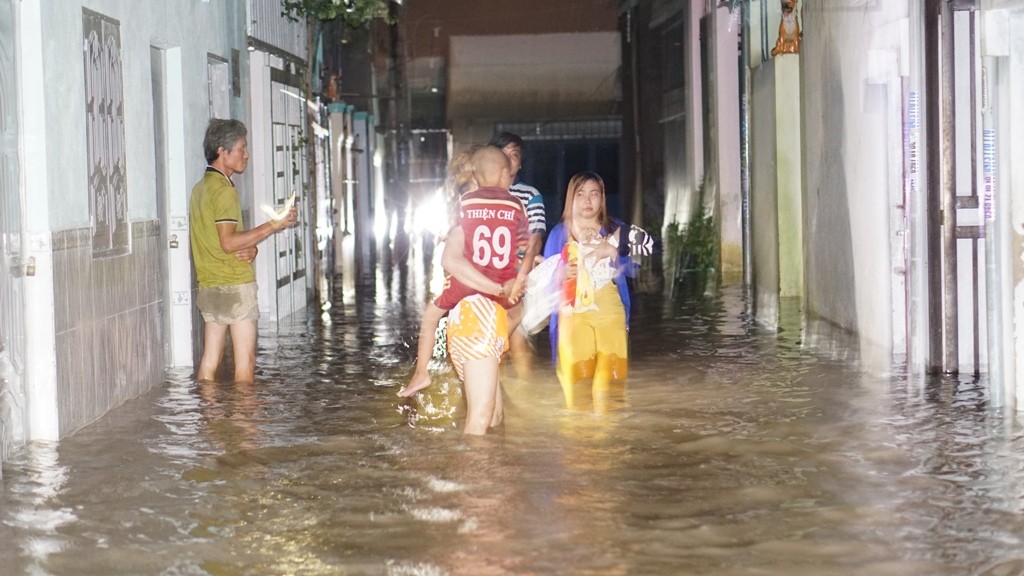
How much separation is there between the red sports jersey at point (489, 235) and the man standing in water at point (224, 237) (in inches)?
102

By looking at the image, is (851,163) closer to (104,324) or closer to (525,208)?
(525,208)

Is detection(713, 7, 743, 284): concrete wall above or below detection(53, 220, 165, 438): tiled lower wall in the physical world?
above

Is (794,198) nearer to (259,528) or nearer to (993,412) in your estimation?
(993,412)

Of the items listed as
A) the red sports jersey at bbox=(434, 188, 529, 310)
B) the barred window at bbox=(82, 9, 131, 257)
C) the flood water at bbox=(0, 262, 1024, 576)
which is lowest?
the flood water at bbox=(0, 262, 1024, 576)

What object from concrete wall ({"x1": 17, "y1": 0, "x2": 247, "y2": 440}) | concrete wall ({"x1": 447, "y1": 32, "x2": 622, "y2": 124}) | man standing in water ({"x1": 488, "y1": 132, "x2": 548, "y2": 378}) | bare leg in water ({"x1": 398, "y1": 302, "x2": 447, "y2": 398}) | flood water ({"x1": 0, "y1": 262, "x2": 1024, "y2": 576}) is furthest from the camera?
concrete wall ({"x1": 447, "y1": 32, "x2": 622, "y2": 124})

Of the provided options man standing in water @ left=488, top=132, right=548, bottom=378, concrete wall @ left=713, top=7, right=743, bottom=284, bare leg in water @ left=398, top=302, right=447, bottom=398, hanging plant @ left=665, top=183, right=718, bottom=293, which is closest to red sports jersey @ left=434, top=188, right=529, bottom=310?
bare leg in water @ left=398, top=302, right=447, bottom=398

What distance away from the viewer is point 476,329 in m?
8.17

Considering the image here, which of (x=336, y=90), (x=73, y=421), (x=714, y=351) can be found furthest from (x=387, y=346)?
(x=336, y=90)

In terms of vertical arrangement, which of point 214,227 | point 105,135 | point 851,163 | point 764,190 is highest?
point 105,135

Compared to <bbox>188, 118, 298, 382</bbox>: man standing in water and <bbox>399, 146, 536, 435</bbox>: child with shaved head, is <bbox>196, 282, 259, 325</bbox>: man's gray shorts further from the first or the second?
<bbox>399, 146, 536, 435</bbox>: child with shaved head

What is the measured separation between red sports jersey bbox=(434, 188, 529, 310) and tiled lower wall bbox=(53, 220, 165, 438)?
2292 mm

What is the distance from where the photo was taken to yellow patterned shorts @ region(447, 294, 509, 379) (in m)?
8.18

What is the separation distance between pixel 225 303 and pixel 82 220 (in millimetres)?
1458

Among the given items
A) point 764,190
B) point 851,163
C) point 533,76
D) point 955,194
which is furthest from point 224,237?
point 533,76
